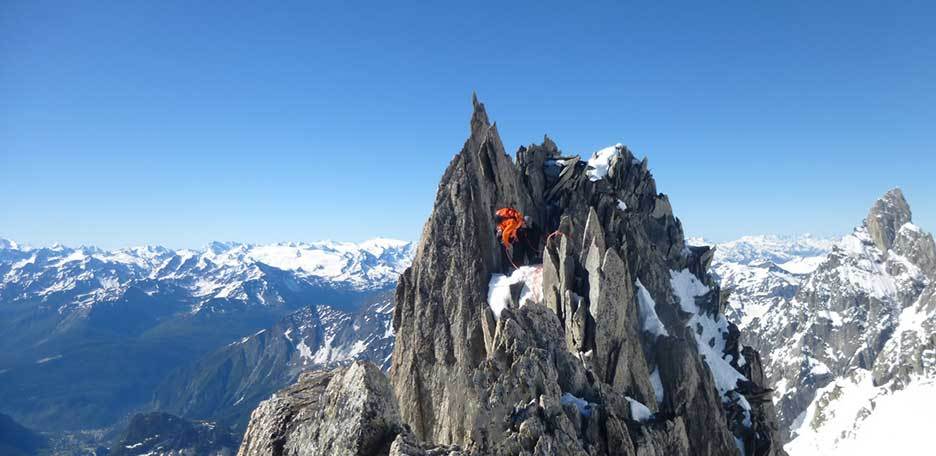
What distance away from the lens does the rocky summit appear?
17.8m

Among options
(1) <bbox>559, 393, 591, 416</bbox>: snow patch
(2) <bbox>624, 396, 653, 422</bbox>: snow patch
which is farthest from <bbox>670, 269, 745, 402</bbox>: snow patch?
(1) <bbox>559, 393, 591, 416</bbox>: snow patch

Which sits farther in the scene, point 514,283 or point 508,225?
point 508,225

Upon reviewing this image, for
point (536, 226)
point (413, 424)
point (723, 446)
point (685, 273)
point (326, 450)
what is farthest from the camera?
point (685, 273)

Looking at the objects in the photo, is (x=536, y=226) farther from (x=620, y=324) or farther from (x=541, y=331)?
(x=541, y=331)

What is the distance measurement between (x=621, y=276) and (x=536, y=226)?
43.2ft

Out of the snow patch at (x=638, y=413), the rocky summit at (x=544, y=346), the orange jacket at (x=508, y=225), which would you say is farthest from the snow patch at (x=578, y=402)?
the orange jacket at (x=508, y=225)

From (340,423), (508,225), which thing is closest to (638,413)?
(508,225)

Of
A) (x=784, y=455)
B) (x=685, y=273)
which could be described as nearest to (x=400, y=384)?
(x=784, y=455)

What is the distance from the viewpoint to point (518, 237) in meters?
48.5

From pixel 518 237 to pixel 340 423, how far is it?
34.5m

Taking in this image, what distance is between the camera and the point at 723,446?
42125 millimetres

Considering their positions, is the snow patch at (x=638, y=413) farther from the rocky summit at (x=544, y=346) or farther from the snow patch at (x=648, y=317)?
the snow patch at (x=648, y=317)

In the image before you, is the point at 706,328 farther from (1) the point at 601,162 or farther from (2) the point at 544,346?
(2) the point at 544,346

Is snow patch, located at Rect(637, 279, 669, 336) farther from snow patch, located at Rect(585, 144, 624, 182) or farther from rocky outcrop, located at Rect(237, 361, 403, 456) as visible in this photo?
rocky outcrop, located at Rect(237, 361, 403, 456)
